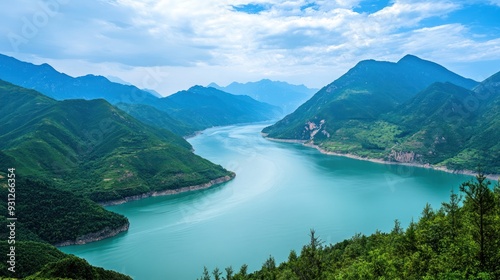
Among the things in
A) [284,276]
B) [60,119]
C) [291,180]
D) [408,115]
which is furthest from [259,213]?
[408,115]

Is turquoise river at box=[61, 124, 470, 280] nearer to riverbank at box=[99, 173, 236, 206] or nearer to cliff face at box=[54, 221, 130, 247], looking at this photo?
cliff face at box=[54, 221, 130, 247]

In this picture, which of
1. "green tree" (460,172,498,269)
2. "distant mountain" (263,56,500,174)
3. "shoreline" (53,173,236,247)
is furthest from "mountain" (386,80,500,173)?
"green tree" (460,172,498,269)

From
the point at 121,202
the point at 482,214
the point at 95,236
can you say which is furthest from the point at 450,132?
Answer: the point at 482,214

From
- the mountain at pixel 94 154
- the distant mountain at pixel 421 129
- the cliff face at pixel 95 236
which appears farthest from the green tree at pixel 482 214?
the distant mountain at pixel 421 129

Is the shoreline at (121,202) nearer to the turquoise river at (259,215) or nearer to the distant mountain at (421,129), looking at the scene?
the turquoise river at (259,215)

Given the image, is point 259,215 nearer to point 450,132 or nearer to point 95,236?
point 95,236

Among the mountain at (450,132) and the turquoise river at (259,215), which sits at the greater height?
the mountain at (450,132)
